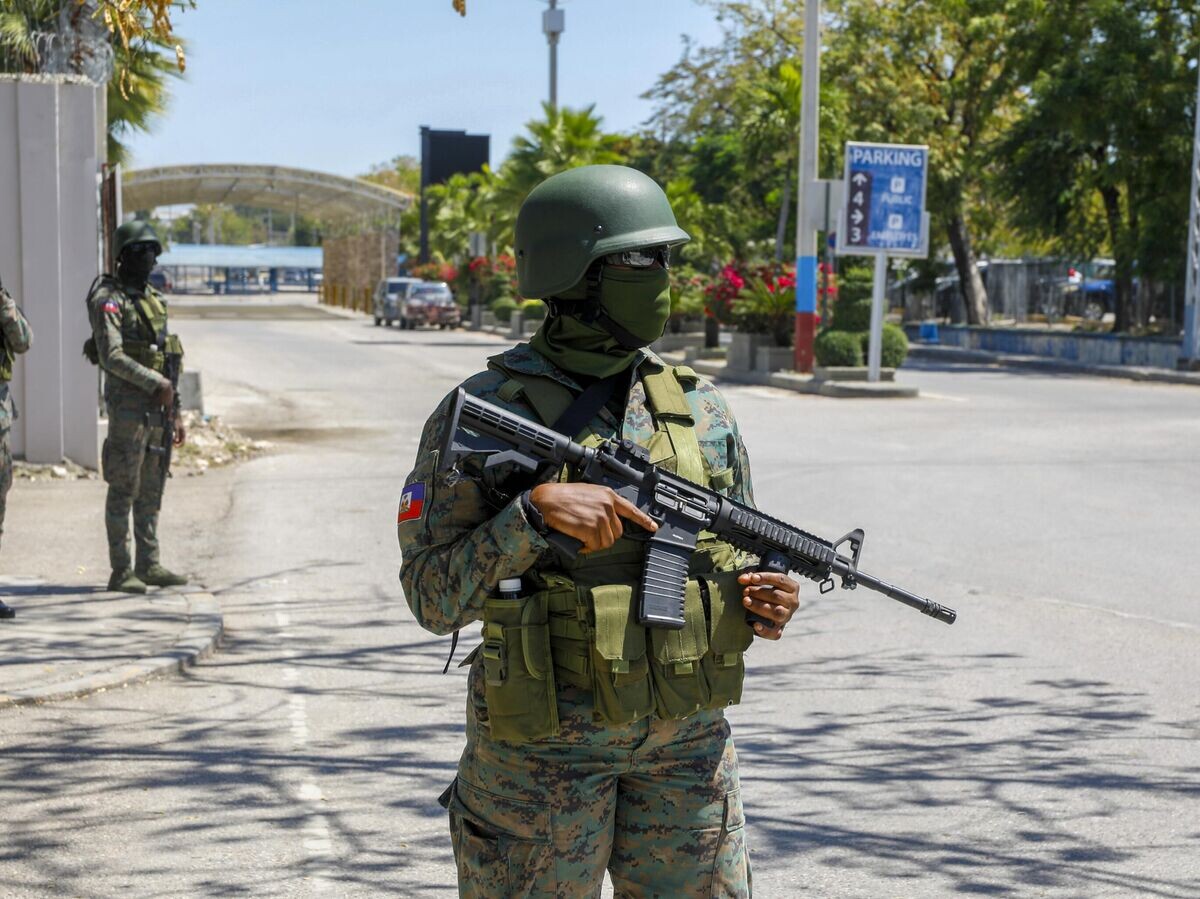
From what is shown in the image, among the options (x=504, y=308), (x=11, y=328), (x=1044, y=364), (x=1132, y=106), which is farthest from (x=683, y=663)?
(x=504, y=308)

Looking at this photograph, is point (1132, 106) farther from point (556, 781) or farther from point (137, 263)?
point (556, 781)

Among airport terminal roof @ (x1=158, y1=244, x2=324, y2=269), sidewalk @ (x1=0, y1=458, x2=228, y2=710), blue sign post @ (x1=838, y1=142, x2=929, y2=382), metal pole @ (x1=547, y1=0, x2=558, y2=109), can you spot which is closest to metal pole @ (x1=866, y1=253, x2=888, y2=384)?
blue sign post @ (x1=838, y1=142, x2=929, y2=382)

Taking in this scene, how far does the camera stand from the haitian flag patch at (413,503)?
8.80ft

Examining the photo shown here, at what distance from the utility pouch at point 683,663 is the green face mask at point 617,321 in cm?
44

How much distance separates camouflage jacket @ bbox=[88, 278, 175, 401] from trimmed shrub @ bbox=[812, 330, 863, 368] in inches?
638

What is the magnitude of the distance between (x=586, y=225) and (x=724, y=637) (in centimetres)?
77

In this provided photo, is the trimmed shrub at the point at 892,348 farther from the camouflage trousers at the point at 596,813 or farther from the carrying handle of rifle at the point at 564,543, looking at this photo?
the carrying handle of rifle at the point at 564,543

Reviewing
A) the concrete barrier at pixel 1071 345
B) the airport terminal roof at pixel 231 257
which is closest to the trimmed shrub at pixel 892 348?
the concrete barrier at pixel 1071 345

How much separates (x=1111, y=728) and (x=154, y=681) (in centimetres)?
387

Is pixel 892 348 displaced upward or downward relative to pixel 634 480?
downward

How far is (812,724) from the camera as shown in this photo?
19.2 ft

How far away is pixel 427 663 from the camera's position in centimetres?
683

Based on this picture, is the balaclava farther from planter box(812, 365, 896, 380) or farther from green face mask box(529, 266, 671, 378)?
planter box(812, 365, 896, 380)

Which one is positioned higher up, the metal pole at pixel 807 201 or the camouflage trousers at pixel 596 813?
the metal pole at pixel 807 201
